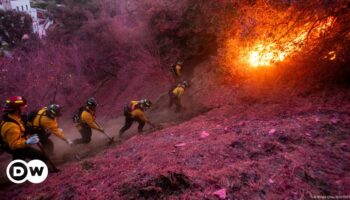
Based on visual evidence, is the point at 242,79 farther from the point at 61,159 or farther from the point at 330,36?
the point at 61,159

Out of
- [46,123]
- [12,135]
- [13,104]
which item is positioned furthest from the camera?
[46,123]

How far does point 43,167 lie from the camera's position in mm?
5770

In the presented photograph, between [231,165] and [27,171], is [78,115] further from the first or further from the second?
[231,165]

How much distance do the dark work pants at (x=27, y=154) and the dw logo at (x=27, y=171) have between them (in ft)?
0.47

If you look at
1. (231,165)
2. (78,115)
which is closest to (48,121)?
(78,115)

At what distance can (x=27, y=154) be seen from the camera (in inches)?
212

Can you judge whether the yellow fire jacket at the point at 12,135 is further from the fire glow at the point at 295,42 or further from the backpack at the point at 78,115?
the fire glow at the point at 295,42

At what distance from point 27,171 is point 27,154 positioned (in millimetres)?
543

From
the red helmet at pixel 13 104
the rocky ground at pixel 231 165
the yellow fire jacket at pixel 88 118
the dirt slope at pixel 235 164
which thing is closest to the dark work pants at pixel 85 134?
the yellow fire jacket at pixel 88 118

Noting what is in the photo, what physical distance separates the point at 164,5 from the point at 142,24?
373 cm

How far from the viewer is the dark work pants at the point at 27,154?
5.26 m

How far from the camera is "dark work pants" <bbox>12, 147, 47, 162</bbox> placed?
5262 mm

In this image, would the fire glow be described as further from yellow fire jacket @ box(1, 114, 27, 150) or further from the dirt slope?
yellow fire jacket @ box(1, 114, 27, 150)

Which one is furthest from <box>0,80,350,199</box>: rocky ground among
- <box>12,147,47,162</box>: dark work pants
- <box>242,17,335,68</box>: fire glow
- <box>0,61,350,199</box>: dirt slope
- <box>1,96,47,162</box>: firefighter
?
<box>242,17,335,68</box>: fire glow
